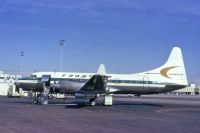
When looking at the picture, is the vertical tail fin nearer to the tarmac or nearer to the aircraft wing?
the aircraft wing

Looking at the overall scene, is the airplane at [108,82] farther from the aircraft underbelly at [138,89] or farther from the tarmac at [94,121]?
the tarmac at [94,121]

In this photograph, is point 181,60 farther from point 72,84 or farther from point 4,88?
point 4,88

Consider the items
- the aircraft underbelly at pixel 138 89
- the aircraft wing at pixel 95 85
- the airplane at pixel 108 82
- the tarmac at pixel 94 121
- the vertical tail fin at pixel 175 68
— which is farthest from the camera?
the vertical tail fin at pixel 175 68

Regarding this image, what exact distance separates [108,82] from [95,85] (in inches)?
173

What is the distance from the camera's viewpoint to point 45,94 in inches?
1823

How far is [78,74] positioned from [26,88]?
22.3 feet

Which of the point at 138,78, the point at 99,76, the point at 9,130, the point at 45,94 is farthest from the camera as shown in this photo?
the point at 138,78

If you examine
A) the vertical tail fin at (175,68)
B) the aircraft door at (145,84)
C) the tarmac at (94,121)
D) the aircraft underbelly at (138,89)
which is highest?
the vertical tail fin at (175,68)

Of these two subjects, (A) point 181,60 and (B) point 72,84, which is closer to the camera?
(B) point 72,84

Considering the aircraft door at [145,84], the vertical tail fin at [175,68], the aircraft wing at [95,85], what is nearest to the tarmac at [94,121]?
the aircraft wing at [95,85]

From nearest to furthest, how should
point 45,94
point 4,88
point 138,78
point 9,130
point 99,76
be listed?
point 9,130 → point 99,76 → point 45,94 → point 138,78 → point 4,88

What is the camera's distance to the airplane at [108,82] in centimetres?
4512

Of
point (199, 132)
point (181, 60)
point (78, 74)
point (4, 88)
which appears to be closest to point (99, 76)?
point (78, 74)

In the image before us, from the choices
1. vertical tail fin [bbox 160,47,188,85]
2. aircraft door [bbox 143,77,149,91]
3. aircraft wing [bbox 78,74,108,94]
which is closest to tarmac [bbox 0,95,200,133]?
aircraft wing [bbox 78,74,108,94]
